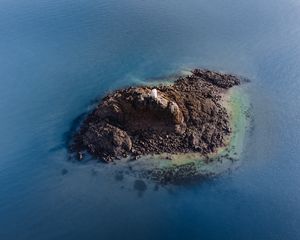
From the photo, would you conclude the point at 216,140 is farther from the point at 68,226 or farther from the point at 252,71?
the point at 68,226

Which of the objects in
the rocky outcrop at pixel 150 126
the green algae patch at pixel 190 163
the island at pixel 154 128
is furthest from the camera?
the rocky outcrop at pixel 150 126

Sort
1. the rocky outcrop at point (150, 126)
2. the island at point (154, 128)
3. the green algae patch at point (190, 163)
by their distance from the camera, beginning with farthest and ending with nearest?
the rocky outcrop at point (150, 126) < the island at point (154, 128) < the green algae patch at point (190, 163)

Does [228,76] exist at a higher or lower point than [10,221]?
higher

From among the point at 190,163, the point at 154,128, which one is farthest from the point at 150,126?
the point at 190,163

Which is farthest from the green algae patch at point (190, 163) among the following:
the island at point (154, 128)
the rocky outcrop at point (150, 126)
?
the rocky outcrop at point (150, 126)

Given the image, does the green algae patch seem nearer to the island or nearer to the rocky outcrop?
the island

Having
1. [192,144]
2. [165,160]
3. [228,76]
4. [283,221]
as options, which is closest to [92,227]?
[165,160]

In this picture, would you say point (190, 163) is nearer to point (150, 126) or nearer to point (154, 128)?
point (154, 128)

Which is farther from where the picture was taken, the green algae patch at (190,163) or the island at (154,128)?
the island at (154,128)

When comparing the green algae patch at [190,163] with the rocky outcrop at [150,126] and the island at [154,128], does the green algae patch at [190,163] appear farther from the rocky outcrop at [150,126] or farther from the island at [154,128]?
the rocky outcrop at [150,126]
